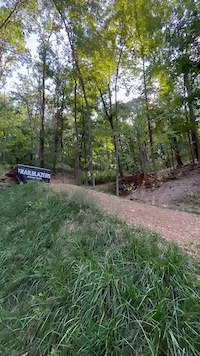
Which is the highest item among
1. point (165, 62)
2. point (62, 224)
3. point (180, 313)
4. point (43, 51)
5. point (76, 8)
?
point (43, 51)

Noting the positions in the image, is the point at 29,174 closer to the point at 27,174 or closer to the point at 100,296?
the point at 27,174

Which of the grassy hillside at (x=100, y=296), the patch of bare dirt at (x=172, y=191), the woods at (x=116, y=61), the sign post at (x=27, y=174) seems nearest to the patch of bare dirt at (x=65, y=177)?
the woods at (x=116, y=61)

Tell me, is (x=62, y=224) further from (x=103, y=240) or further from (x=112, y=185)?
(x=112, y=185)

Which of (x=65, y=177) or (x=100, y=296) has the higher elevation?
(x=65, y=177)

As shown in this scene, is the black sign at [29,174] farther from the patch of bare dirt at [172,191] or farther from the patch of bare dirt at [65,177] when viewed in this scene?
the patch of bare dirt at [65,177]

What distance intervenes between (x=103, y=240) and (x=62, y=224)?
900 millimetres

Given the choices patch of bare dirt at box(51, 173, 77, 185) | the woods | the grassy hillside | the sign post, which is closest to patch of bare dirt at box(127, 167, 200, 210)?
the woods

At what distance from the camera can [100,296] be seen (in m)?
1.49

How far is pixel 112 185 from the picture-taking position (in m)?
11.4

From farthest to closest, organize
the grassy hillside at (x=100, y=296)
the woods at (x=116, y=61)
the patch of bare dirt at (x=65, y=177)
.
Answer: the patch of bare dirt at (x=65, y=177) < the woods at (x=116, y=61) < the grassy hillside at (x=100, y=296)

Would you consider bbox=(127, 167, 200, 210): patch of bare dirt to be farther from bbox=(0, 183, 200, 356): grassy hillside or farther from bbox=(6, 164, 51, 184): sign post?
→ bbox=(0, 183, 200, 356): grassy hillside

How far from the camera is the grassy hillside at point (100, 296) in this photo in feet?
3.96

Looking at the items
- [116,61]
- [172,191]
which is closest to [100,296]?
[172,191]

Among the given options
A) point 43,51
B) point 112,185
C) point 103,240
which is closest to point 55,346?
point 103,240
